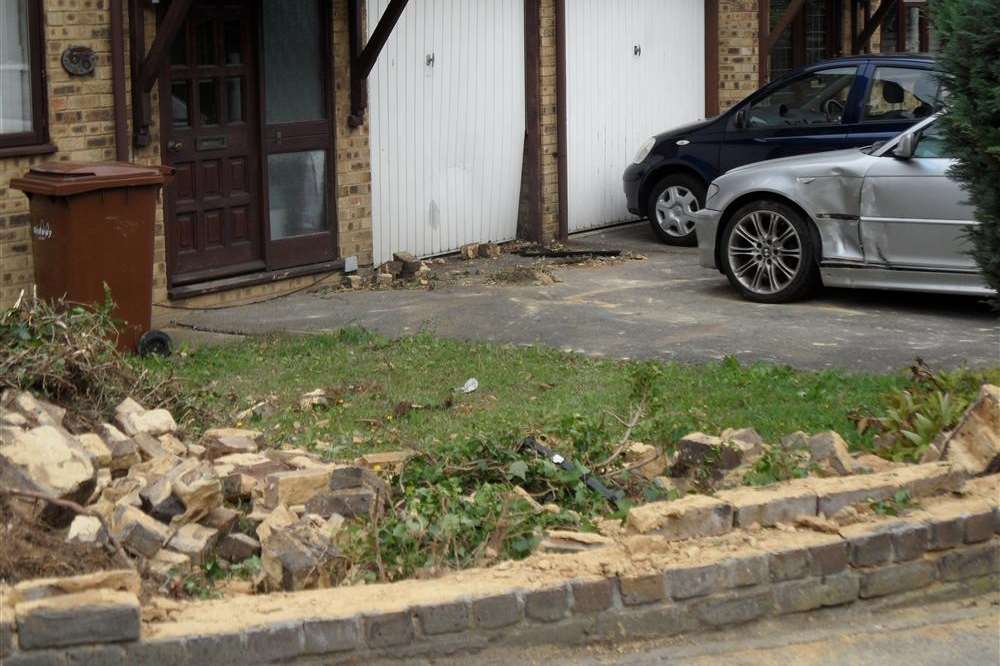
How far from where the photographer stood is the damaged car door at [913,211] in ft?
34.6

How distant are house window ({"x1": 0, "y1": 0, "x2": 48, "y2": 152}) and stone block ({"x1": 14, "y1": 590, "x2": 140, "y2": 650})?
6111 millimetres

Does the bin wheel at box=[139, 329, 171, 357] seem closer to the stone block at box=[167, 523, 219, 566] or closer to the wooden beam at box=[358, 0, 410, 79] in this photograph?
the wooden beam at box=[358, 0, 410, 79]

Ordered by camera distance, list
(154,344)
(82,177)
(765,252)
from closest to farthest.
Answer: (82,177), (154,344), (765,252)

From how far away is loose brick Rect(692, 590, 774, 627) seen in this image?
5.23 meters

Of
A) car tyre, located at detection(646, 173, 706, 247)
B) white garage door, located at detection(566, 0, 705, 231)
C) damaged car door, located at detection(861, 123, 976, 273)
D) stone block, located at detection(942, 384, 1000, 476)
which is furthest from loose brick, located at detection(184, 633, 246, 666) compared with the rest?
white garage door, located at detection(566, 0, 705, 231)

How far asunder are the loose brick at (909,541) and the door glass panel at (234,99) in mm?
7577

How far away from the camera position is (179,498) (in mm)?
5621

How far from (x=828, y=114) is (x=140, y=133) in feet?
21.6

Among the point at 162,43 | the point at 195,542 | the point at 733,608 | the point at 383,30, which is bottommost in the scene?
the point at 733,608

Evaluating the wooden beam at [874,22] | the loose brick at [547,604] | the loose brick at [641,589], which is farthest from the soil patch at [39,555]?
the wooden beam at [874,22]

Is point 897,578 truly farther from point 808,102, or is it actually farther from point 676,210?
point 676,210

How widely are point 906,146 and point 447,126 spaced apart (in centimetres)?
486

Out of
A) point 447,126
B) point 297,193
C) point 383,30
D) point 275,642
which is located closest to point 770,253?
point 383,30

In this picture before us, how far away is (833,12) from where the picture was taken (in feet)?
73.6
